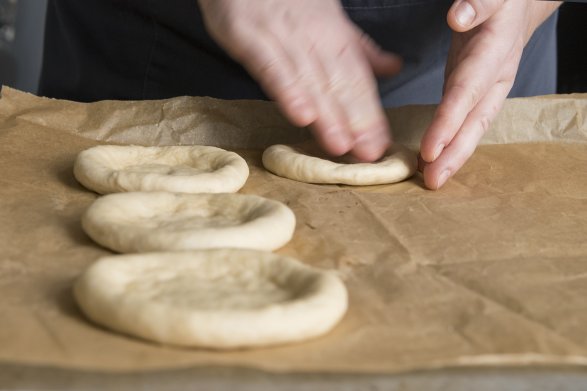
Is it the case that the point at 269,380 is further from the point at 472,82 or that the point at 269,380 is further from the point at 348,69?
the point at 472,82

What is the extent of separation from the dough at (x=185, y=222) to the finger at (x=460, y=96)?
48 cm

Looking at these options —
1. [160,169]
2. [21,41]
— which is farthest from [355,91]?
[21,41]

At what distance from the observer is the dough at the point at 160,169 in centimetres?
174

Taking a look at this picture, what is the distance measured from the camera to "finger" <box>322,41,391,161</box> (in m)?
1.79

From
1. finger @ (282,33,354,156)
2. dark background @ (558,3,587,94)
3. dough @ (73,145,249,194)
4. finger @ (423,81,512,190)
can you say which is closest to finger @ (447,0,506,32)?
finger @ (423,81,512,190)

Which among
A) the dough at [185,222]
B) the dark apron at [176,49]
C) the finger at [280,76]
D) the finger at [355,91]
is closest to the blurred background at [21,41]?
the dark apron at [176,49]

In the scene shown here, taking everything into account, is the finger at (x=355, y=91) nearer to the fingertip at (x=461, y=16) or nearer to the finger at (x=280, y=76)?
the finger at (x=280, y=76)

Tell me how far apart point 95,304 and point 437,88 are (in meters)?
1.53

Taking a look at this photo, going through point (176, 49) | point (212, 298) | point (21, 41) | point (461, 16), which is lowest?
point (21, 41)

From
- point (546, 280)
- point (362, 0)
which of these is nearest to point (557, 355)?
point (546, 280)

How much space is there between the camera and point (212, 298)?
4.02ft

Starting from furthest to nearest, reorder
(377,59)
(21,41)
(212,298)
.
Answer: (21,41), (377,59), (212,298)

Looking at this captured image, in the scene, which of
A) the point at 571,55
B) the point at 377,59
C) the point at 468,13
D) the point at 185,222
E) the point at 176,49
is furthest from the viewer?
the point at 571,55

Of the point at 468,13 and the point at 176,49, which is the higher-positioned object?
the point at 468,13
